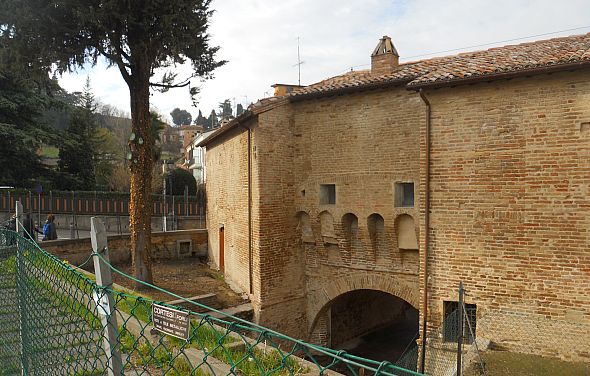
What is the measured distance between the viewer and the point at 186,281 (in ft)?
51.5

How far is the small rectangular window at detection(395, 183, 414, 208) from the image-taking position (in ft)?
36.6

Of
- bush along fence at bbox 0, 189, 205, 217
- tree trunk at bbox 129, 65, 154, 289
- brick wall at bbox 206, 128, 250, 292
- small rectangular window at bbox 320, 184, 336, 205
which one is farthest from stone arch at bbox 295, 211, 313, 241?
bush along fence at bbox 0, 189, 205, 217

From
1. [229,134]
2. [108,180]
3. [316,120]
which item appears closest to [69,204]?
[108,180]

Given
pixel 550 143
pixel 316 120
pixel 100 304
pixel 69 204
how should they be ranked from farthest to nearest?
1. pixel 69 204
2. pixel 316 120
3. pixel 550 143
4. pixel 100 304

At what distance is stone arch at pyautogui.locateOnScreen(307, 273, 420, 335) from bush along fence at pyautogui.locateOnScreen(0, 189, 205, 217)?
47.3 ft

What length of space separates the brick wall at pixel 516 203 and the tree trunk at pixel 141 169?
783 centimetres

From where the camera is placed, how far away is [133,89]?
1298 centimetres

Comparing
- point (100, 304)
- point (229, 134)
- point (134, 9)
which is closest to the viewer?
point (100, 304)

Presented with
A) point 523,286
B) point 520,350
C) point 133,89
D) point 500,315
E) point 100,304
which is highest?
point 133,89

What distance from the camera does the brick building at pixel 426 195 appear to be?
840 cm

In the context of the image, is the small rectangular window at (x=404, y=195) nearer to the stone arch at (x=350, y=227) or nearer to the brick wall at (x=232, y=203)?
the stone arch at (x=350, y=227)

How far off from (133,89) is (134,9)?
89.0 inches

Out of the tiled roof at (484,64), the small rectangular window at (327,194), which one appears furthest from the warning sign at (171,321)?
the small rectangular window at (327,194)

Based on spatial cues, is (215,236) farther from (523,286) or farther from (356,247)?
(523,286)
